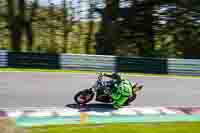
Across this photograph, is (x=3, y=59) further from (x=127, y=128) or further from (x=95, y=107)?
(x=127, y=128)

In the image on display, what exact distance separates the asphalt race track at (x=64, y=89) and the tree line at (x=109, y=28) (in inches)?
423

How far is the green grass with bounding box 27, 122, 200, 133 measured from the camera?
9.56 m

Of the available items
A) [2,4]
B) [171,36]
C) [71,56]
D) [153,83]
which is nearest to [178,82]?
[153,83]

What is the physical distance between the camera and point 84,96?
11.7 metres

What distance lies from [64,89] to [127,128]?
4232 millimetres

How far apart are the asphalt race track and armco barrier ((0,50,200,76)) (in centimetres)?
162

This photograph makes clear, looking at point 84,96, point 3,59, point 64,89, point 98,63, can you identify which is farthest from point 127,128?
point 3,59

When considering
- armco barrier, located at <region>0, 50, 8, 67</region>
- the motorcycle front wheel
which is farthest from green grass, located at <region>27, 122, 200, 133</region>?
armco barrier, located at <region>0, 50, 8, 67</region>

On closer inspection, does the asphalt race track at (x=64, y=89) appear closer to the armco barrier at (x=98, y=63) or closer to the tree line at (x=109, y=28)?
the armco barrier at (x=98, y=63)

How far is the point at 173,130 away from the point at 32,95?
173 inches

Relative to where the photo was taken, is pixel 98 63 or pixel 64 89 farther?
pixel 98 63

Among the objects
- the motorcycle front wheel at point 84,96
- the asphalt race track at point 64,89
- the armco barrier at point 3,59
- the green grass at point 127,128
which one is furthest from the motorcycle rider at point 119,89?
the armco barrier at point 3,59

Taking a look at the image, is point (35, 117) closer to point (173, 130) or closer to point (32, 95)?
point (32, 95)

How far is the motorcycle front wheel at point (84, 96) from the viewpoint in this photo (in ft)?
38.2
